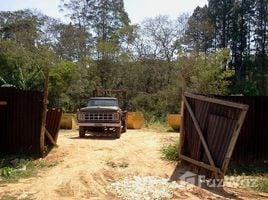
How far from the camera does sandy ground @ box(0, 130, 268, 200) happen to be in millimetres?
9078

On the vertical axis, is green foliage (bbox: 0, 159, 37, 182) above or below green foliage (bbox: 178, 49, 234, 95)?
below

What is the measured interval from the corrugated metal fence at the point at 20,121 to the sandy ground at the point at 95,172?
0.86 metres

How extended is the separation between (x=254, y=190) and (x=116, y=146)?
6.47 meters

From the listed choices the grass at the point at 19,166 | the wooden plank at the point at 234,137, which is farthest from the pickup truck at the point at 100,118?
the wooden plank at the point at 234,137

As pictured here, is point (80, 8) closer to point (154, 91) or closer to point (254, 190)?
point (154, 91)

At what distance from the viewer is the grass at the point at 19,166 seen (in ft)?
34.8

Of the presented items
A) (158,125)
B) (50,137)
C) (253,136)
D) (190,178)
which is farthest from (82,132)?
(158,125)

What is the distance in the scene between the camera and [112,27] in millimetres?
43781

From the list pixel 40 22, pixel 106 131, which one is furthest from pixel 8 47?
pixel 106 131

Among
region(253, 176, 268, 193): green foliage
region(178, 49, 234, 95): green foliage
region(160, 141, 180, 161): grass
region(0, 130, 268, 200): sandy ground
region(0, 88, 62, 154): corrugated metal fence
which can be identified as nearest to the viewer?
region(0, 130, 268, 200): sandy ground

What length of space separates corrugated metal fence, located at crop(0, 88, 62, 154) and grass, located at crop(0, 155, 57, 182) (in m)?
0.52

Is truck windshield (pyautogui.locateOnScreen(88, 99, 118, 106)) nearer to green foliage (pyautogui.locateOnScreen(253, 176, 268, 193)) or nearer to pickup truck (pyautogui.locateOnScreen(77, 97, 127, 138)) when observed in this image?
pickup truck (pyautogui.locateOnScreen(77, 97, 127, 138))

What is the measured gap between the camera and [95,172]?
35.8 feet

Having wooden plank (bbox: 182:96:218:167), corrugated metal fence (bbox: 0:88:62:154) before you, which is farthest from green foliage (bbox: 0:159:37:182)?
wooden plank (bbox: 182:96:218:167)
